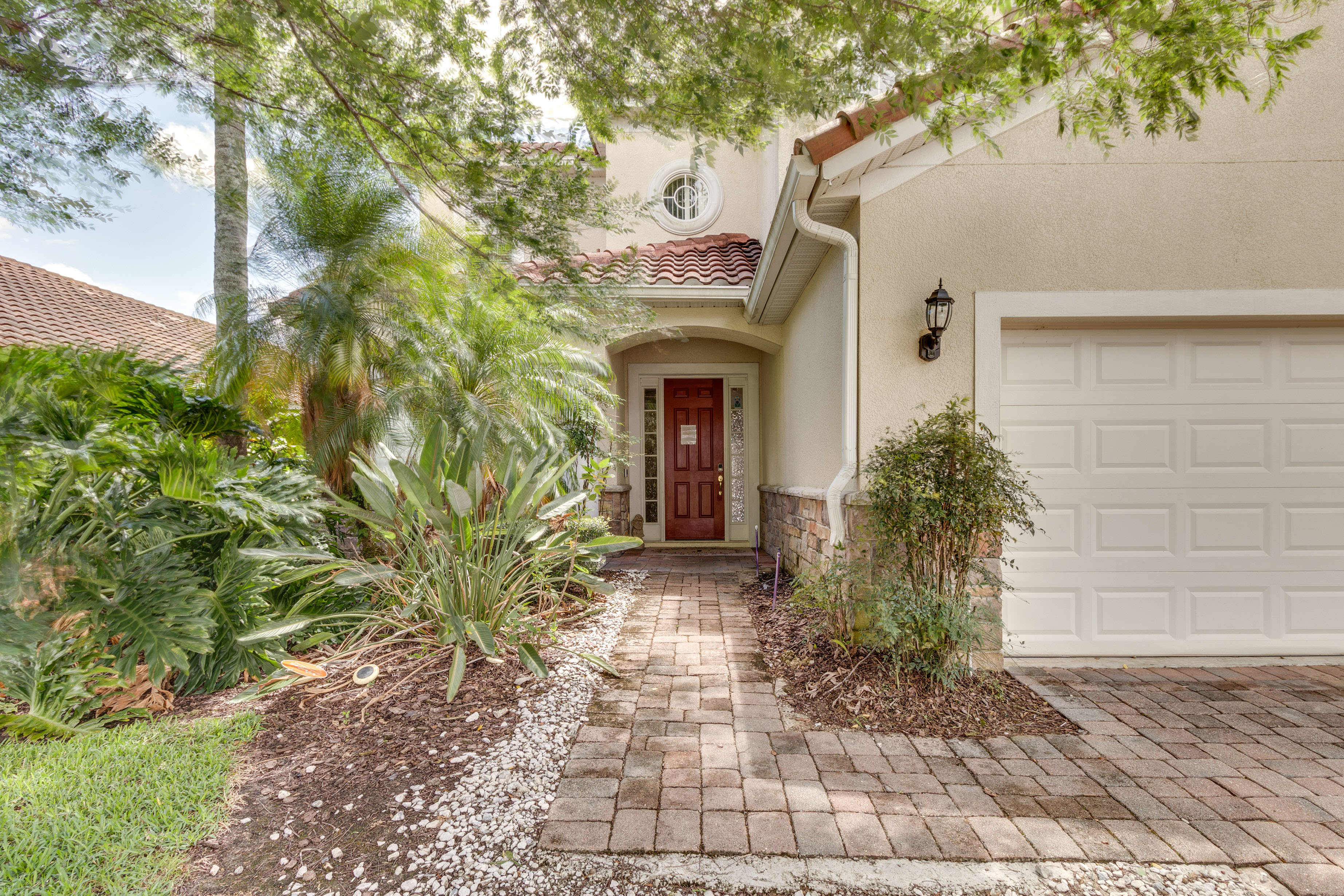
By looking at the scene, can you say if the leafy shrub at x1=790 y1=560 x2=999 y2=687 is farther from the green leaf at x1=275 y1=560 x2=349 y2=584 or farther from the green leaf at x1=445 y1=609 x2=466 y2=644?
the green leaf at x1=275 y1=560 x2=349 y2=584

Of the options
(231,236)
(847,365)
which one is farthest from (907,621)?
(231,236)

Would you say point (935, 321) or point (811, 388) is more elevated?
point (935, 321)

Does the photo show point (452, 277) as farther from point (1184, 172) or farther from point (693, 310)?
point (1184, 172)

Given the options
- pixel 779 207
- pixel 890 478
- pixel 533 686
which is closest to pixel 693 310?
pixel 779 207

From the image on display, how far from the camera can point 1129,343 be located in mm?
3807

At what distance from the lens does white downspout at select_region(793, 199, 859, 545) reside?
A: 368 cm

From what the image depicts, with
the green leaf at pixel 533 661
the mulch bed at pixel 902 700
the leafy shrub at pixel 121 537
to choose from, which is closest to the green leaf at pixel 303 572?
the leafy shrub at pixel 121 537

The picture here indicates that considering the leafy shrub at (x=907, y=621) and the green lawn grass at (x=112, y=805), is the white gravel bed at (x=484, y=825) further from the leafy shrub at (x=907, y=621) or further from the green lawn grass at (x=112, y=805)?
the leafy shrub at (x=907, y=621)

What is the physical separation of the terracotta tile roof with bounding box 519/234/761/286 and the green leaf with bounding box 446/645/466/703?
3024 mm

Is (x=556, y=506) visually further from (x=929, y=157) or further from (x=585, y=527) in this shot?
(x=929, y=157)

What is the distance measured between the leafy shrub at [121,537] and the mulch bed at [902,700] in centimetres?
276

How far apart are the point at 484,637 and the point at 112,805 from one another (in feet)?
4.60

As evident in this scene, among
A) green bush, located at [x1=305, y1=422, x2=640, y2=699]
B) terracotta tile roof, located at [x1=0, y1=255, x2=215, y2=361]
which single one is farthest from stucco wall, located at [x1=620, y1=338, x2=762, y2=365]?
terracotta tile roof, located at [x1=0, y1=255, x2=215, y2=361]

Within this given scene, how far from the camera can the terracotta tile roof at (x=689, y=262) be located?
18.6 ft
